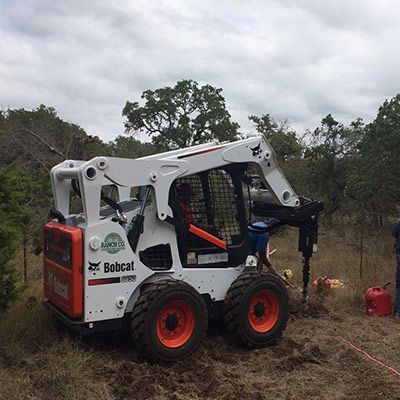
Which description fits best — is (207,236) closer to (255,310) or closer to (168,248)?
(168,248)

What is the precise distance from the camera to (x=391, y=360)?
5637mm

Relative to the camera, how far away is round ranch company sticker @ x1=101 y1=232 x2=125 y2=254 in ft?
16.5

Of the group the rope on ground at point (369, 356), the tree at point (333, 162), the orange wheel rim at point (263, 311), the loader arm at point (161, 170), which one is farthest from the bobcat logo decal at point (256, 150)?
the tree at point (333, 162)

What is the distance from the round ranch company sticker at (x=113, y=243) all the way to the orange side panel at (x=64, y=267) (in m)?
0.23

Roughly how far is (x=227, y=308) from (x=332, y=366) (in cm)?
128

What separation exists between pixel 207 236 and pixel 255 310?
41.1 inches

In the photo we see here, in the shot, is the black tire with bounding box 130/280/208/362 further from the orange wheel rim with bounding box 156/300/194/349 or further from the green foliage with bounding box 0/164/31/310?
the green foliage with bounding box 0/164/31/310

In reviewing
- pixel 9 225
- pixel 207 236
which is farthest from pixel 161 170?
pixel 9 225

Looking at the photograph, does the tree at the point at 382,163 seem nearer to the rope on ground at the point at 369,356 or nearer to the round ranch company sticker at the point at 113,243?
the rope on ground at the point at 369,356

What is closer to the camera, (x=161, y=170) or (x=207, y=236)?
(x=161, y=170)

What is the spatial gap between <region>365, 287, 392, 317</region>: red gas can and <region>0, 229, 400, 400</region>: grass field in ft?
0.70

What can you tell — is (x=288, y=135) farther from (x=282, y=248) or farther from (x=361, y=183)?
(x=282, y=248)

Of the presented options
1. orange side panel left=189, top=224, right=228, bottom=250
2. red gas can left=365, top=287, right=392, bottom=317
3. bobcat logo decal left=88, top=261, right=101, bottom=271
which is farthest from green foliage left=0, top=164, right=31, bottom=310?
red gas can left=365, top=287, right=392, bottom=317

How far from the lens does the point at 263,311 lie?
6027 mm
